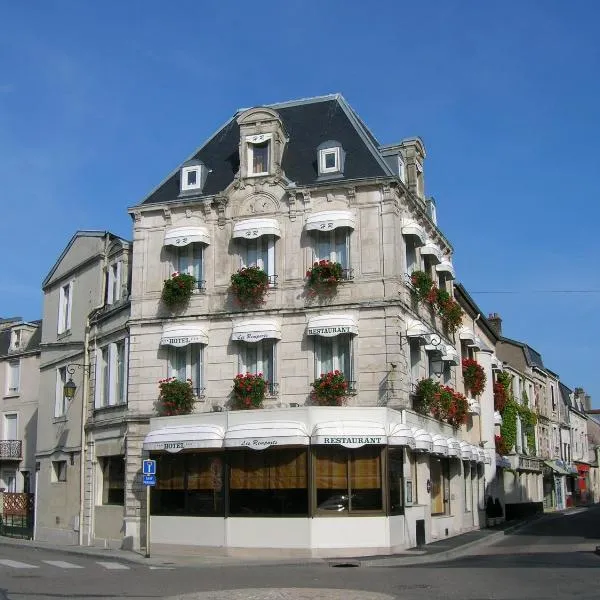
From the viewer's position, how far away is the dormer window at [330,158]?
25.4 m

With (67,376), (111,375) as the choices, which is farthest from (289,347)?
(67,376)

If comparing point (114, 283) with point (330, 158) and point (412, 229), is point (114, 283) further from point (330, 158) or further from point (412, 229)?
point (412, 229)

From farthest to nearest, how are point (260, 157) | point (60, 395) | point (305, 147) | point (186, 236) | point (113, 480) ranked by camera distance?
point (60, 395) → point (113, 480) → point (305, 147) → point (260, 157) → point (186, 236)

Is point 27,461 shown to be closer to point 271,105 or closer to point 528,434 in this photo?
point 271,105

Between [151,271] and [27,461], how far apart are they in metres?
20.7

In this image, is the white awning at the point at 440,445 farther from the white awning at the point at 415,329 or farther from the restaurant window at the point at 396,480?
the white awning at the point at 415,329

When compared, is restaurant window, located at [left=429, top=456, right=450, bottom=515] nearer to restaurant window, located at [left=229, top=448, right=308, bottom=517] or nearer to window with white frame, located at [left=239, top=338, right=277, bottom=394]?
restaurant window, located at [left=229, top=448, right=308, bottom=517]

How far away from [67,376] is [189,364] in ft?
25.6

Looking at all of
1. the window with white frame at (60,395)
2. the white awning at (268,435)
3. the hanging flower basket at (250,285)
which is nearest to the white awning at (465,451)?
the white awning at (268,435)

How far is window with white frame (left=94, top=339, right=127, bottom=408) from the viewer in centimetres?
2731

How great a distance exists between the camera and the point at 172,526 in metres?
24.0

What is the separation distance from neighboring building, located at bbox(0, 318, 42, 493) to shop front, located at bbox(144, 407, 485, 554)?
810 inches

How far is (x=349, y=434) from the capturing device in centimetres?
2192

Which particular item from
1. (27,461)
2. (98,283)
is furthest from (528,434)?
(98,283)
